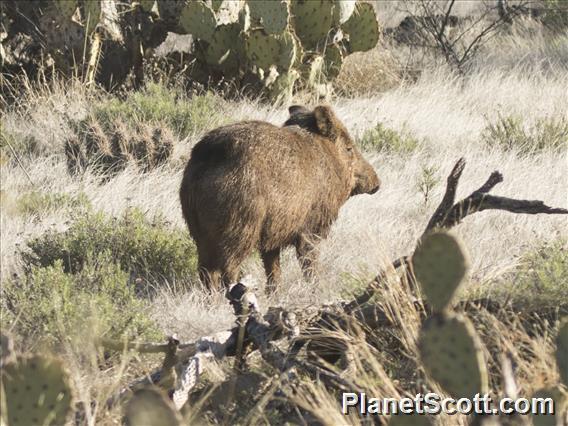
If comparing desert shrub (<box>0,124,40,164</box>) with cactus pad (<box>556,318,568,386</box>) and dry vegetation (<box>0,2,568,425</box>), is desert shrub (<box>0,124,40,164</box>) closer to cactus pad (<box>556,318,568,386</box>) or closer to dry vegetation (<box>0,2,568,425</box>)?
dry vegetation (<box>0,2,568,425</box>)

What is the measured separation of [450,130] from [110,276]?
547cm

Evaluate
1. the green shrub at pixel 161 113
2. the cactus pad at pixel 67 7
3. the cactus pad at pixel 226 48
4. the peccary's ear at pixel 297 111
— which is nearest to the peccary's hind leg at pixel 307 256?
the peccary's ear at pixel 297 111

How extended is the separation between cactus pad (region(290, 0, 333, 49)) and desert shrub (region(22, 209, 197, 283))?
5.39 meters

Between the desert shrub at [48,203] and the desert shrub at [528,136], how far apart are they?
4105 mm

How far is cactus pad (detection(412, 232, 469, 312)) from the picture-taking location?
3.59m

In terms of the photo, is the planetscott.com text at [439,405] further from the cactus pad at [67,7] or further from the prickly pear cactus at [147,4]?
the prickly pear cactus at [147,4]

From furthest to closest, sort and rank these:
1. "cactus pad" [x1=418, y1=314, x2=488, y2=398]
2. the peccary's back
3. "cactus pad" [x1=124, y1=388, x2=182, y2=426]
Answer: the peccary's back
"cactus pad" [x1=418, y1=314, x2=488, y2=398]
"cactus pad" [x1=124, y1=388, x2=182, y2=426]

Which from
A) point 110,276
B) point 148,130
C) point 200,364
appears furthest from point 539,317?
point 148,130

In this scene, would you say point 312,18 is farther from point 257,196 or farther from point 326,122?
point 257,196

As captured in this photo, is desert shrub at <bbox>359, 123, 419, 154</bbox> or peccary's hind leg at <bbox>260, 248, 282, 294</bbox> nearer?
peccary's hind leg at <bbox>260, 248, 282, 294</bbox>

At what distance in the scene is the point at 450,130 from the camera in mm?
10594

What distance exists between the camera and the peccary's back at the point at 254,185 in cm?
581

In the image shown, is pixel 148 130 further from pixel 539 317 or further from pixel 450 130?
pixel 539 317

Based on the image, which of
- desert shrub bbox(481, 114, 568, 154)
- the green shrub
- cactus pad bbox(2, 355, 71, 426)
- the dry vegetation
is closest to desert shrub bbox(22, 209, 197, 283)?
the dry vegetation
